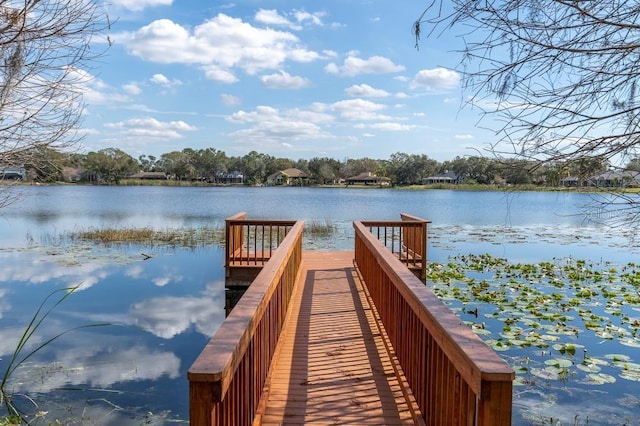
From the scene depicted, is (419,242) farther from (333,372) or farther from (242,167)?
(242,167)

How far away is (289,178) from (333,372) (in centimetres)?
10608

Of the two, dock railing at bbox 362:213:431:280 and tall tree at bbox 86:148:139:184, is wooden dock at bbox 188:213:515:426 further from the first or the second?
tall tree at bbox 86:148:139:184

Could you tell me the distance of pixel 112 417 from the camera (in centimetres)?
470

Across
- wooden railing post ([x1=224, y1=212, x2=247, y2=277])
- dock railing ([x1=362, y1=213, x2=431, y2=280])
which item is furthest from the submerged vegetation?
dock railing ([x1=362, y1=213, x2=431, y2=280])

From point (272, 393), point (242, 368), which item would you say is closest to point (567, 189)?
point (242, 368)

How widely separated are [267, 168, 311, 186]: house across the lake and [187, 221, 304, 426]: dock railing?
10368cm

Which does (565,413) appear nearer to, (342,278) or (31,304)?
(342,278)

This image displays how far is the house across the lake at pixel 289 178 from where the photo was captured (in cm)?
10794

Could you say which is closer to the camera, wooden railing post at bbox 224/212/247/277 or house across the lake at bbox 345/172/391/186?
wooden railing post at bbox 224/212/247/277

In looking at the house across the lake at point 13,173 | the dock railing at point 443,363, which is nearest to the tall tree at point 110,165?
the house across the lake at point 13,173

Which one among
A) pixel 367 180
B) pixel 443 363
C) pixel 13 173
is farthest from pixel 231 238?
pixel 367 180

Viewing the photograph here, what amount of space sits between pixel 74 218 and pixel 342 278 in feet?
70.6

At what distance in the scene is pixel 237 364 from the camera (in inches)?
81.4

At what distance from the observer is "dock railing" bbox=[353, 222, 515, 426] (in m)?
1.70
